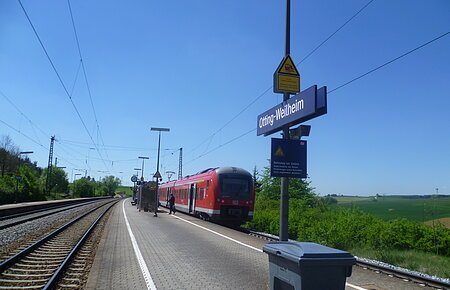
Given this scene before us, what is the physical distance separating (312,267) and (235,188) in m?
19.5

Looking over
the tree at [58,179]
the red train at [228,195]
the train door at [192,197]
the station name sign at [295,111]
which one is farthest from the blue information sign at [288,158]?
the tree at [58,179]

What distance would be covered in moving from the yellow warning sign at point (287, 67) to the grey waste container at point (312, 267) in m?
7.61

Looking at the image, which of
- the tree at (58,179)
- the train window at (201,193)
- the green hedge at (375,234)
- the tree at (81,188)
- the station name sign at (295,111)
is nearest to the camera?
the station name sign at (295,111)

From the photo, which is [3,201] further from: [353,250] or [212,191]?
[353,250]

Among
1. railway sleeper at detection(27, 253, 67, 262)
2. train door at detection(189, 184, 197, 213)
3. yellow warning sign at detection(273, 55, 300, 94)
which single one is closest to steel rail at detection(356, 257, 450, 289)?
yellow warning sign at detection(273, 55, 300, 94)

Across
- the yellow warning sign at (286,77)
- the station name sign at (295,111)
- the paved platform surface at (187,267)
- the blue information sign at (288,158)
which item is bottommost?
the paved platform surface at (187,267)

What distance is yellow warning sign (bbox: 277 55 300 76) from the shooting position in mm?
12094

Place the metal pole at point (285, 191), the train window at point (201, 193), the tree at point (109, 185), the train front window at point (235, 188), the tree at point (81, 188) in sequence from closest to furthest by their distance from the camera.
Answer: the metal pole at point (285, 191) → the train front window at point (235, 188) → the train window at point (201, 193) → the tree at point (81, 188) → the tree at point (109, 185)

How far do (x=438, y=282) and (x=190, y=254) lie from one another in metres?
6.51

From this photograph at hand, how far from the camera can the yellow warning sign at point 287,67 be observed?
12094 mm

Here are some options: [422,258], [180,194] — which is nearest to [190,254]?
[422,258]

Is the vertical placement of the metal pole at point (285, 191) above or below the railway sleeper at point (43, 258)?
above

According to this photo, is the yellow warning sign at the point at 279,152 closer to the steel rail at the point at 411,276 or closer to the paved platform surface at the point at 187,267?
the paved platform surface at the point at 187,267

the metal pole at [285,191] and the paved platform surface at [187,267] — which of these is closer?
the paved platform surface at [187,267]
